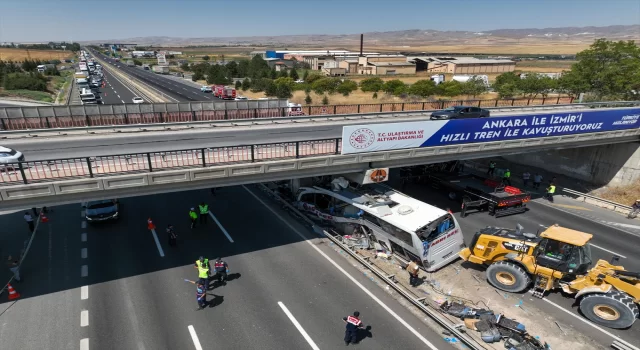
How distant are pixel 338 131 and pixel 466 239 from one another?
1148 cm

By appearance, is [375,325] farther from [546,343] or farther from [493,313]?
[546,343]

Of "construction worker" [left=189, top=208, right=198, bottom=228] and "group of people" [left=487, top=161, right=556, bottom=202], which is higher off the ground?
"construction worker" [left=189, top=208, right=198, bottom=228]

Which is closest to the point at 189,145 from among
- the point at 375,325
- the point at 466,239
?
the point at 375,325

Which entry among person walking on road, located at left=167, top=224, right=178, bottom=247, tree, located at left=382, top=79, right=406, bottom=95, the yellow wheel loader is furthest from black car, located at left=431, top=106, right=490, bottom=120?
tree, located at left=382, top=79, right=406, bottom=95

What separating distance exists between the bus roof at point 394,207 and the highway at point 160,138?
556 centimetres

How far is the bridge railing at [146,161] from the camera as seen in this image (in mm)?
12102

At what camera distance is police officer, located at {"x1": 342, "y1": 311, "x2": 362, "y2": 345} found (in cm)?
996

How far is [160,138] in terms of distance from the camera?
69.9 feet

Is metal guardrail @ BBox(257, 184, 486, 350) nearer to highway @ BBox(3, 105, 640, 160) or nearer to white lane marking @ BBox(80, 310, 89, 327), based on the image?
highway @ BBox(3, 105, 640, 160)

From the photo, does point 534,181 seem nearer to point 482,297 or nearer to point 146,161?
point 482,297

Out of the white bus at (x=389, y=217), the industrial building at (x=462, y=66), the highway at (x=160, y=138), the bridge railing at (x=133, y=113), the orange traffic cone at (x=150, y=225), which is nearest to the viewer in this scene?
the white bus at (x=389, y=217)

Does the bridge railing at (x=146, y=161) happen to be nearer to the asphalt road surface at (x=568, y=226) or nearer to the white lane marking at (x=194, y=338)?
the white lane marking at (x=194, y=338)

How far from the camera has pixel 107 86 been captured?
3051 inches

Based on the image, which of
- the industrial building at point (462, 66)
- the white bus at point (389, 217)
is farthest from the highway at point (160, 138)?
the industrial building at point (462, 66)
